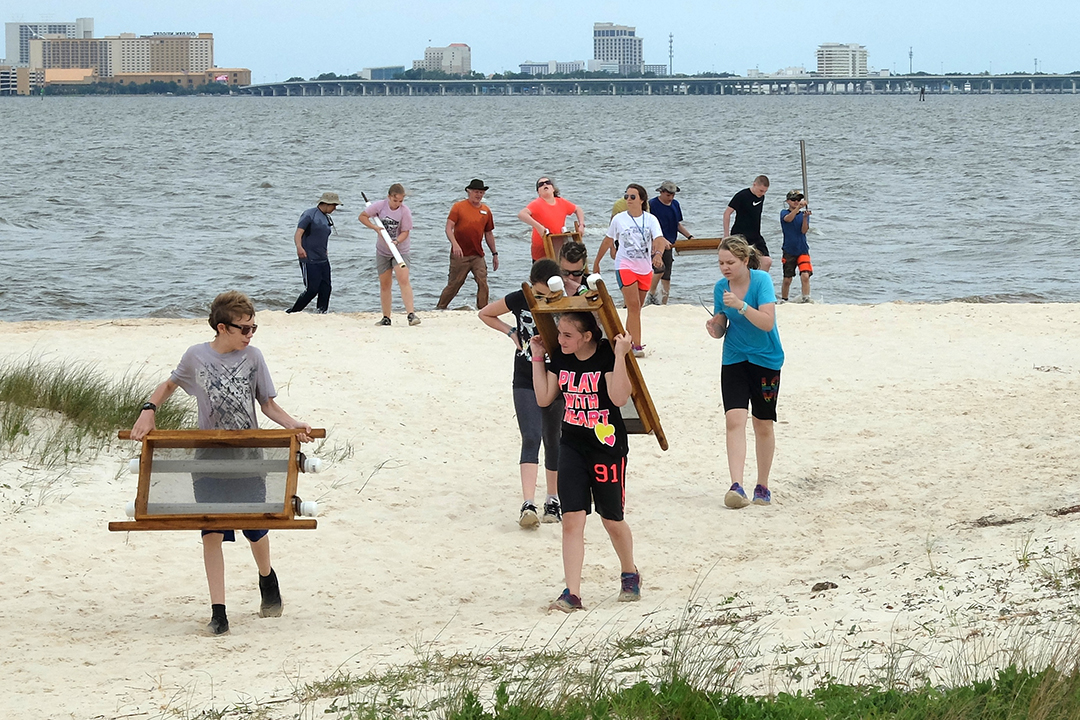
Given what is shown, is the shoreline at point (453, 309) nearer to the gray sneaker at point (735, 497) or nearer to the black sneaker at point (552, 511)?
the black sneaker at point (552, 511)

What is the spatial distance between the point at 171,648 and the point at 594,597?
2.05 meters

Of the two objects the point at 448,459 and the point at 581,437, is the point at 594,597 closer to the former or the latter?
the point at 581,437

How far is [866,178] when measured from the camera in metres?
41.9

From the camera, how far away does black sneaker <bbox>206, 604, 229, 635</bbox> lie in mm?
5574

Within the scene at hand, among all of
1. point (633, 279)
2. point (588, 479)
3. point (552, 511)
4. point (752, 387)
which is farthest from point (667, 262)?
point (588, 479)

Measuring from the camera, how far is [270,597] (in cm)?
588

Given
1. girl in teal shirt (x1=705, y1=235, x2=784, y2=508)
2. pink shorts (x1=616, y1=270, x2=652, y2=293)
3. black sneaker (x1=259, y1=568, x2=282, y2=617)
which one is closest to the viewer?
black sneaker (x1=259, y1=568, x2=282, y2=617)

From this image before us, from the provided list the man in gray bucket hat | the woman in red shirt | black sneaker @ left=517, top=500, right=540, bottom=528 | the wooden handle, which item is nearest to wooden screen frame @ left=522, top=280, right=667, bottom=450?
the wooden handle

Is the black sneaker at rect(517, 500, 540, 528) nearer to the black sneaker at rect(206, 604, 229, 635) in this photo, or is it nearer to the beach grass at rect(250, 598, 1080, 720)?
the black sneaker at rect(206, 604, 229, 635)

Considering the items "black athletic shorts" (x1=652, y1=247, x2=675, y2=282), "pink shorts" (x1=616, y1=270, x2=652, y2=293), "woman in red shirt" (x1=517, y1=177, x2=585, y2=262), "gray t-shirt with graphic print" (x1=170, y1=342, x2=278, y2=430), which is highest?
"woman in red shirt" (x1=517, y1=177, x2=585, y2=262)

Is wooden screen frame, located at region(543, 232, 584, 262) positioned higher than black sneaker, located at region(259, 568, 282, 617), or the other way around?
wooden screen frame, located at region(543, 232, 584, 262)

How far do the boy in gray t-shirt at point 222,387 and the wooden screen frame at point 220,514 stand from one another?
0.28 ft

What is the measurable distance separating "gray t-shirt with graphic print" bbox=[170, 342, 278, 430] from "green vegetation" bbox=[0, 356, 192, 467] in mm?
2872

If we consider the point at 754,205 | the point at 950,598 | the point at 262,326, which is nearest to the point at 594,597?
the point at 950,598
